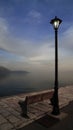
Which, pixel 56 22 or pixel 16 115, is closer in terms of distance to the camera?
pixel 16 115

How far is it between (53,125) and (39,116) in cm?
109

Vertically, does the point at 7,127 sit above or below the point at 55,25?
below

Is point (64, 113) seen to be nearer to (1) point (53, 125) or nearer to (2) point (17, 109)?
(1) point (53, 125)

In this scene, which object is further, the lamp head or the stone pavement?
the lamp head

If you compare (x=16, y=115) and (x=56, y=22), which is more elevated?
(x=56, y=22)

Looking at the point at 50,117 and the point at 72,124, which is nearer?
the point at 72,124

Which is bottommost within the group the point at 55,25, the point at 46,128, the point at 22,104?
the point at 46,128

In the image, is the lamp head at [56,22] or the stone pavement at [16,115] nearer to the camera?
the stone pavement at [16,115]

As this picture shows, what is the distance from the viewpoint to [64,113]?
675 cm

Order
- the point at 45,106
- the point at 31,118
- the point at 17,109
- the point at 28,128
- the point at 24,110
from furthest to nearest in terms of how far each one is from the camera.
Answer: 1. the point at 45,106
2. the point at 17,109
3. the point at 24,110
4. the point at 31,118
5. the point at 28,128

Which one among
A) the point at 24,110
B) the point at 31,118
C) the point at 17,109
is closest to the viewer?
the point at 31,118

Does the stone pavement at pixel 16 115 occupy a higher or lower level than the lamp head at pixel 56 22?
lower

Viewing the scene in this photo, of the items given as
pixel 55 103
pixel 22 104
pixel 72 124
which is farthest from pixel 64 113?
pixel 22 104

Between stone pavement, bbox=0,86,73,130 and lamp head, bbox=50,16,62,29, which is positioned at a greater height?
lamp head, bbox=50,16,62,29
